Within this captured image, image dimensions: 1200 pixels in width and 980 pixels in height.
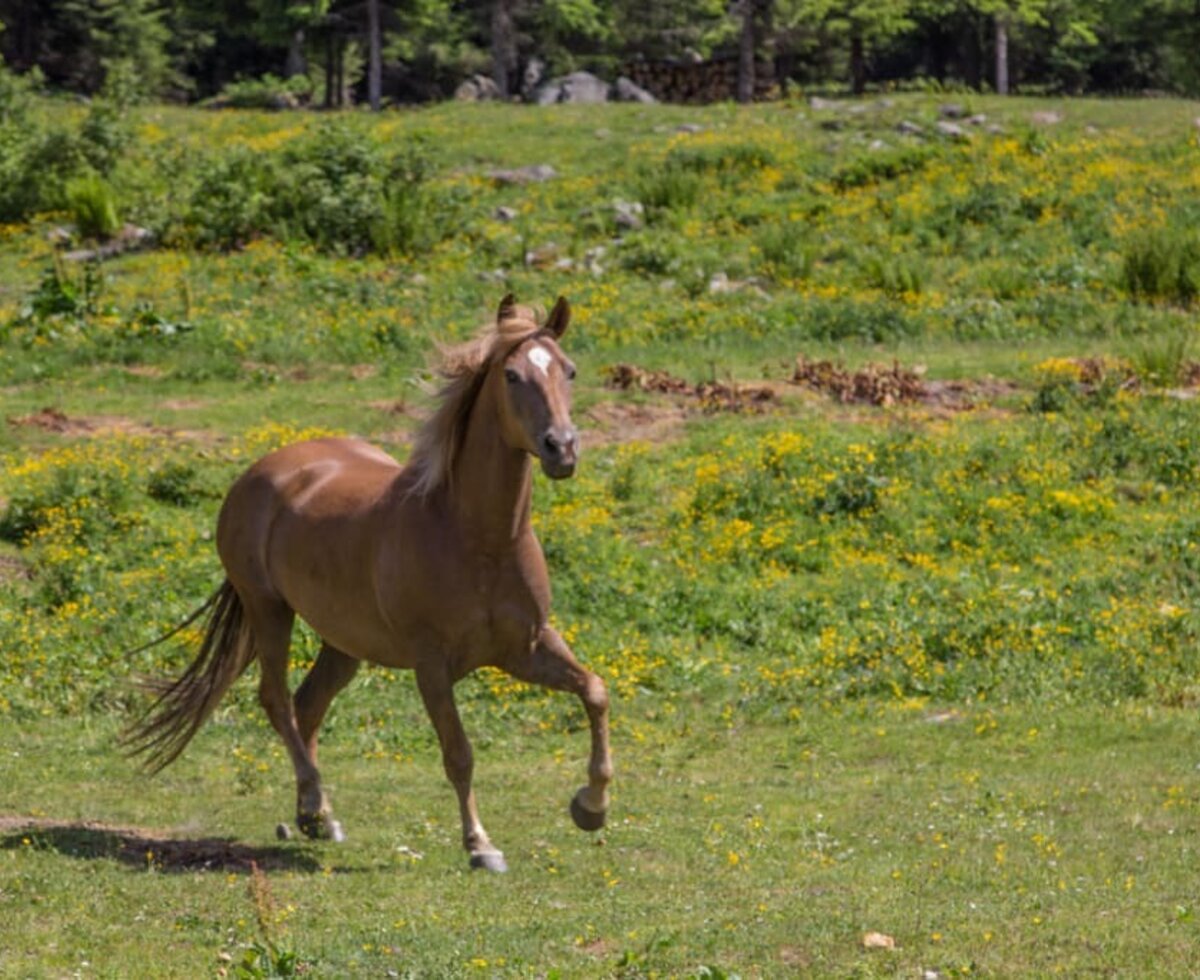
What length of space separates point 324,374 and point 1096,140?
696 inches

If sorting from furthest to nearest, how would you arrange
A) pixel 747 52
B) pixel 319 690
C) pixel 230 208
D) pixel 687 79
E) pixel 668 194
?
pixel 687 79 → pixel 747 52 → pixel 668 194 → pixel 230 208 → pixel 319 690

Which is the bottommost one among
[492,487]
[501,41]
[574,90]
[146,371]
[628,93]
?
[146,371]

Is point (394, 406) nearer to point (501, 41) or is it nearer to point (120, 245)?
point (120, 245)

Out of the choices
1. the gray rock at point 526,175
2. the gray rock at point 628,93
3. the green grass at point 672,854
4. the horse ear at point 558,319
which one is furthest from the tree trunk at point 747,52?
the horse ear at point 558,319

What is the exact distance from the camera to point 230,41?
63375mm

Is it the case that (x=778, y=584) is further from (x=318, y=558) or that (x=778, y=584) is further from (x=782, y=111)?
(x=782, y=111)

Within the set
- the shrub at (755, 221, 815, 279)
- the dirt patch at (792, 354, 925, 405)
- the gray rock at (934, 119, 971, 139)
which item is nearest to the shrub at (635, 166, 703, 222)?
the shrub at (755, 221, 815, 279)

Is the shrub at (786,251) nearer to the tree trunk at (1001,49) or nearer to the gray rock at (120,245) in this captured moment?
the gray rock at (120,245)

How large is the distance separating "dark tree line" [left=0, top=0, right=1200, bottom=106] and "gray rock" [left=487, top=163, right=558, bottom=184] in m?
14.0

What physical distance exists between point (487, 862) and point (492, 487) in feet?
6.15

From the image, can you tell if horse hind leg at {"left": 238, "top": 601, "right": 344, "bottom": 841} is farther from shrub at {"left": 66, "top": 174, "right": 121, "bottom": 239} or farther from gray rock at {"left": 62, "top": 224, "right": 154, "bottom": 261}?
shrub at {"left": 66, "top": 174, "right": 121, "bottom": 239}

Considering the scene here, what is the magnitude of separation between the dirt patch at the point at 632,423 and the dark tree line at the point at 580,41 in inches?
1081

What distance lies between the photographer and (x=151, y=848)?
10859mm

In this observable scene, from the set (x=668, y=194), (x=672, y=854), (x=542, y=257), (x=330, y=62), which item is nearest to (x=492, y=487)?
(x=672, y=854)
